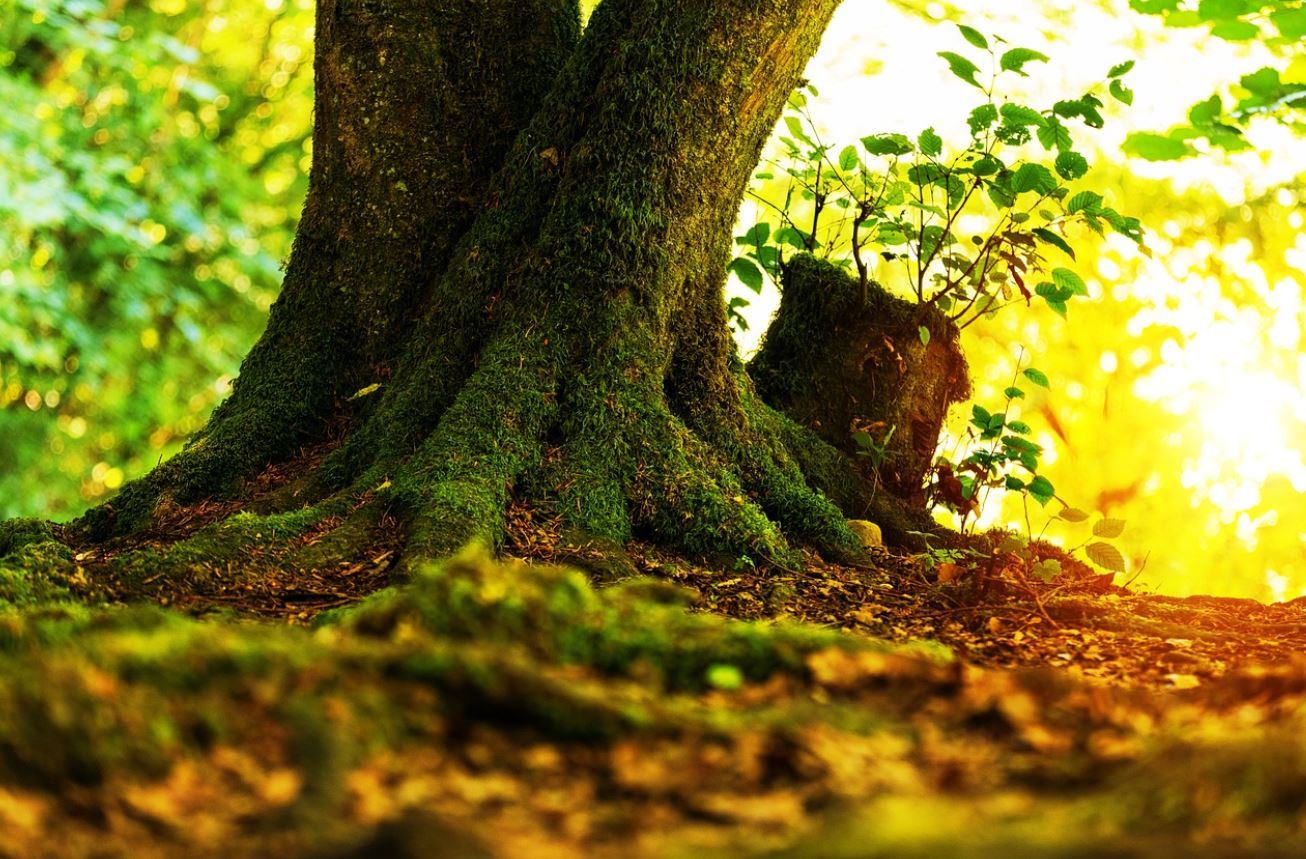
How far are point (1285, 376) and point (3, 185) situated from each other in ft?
44.2

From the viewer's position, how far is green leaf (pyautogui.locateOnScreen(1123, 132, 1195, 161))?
3.15 metres

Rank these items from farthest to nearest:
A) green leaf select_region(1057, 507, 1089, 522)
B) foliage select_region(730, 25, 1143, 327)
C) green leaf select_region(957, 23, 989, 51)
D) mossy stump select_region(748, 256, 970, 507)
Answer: mossy stump select_region(748, 256, 970, 507) → foliage select_region(730, 25, 1143, 327) → green leaf select_region(1057, 507, 1089, 522) → green leaf select_region(957, 23, 989, 51)

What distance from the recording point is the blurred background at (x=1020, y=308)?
37.0 feet

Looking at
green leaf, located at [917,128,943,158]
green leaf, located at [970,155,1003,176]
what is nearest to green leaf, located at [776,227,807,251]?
green leaf, located at [917,128,943,158]

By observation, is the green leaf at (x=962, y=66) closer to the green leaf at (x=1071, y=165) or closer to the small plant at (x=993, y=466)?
the green leaf at (x=1071, y=165)

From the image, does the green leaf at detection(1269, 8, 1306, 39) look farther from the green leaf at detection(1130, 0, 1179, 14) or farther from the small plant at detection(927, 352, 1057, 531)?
the small plant at detection(927, 352, 1057, 531)

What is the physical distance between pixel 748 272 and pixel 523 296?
6.17 ft

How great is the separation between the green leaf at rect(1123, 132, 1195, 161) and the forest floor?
4.98 ft

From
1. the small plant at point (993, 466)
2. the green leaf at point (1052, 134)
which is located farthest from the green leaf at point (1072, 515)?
the green leaf at point (1052, 134)

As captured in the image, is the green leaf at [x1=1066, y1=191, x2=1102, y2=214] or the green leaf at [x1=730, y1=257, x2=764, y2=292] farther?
the green leaf at [x1=730, y1=257, x2=764, y2=292]

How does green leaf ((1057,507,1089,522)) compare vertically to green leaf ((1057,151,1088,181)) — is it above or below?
below

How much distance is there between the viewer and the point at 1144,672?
3.07 metres

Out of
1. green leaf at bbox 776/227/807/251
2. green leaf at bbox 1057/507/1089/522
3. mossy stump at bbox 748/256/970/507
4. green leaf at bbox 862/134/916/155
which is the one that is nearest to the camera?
green leaf at bbox 1057/507/1089/522

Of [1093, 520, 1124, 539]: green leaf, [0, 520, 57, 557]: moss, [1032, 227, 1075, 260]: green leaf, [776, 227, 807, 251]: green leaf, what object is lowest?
[0, 520, 57, 557]: moss
